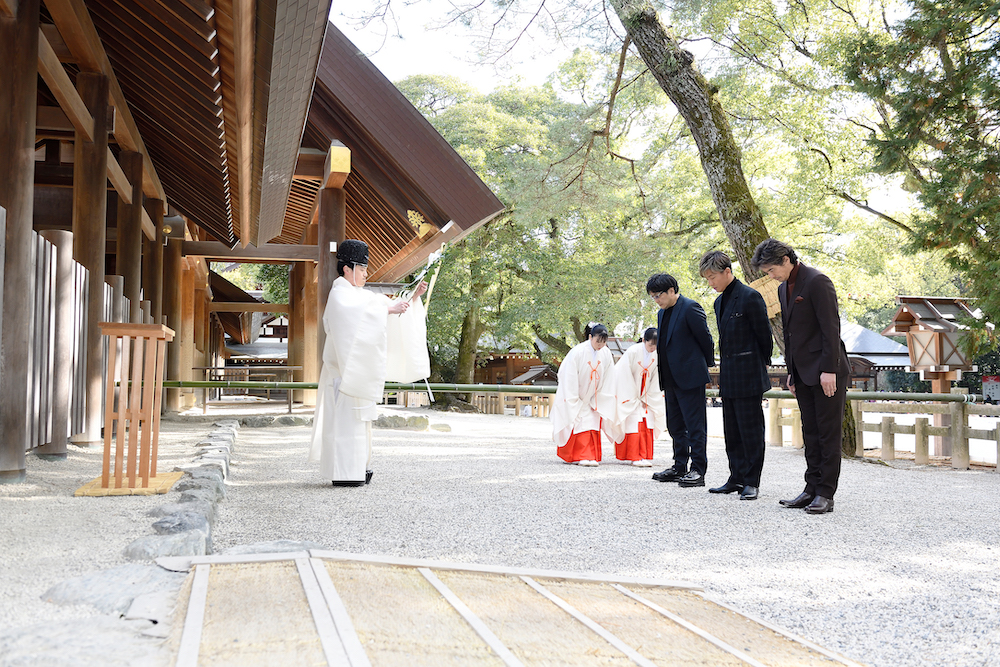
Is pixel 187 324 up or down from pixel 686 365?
up

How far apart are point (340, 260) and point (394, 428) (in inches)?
266

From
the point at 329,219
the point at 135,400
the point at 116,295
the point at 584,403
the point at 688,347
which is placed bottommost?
the point at 584,403

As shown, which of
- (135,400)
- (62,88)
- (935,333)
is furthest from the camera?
(935,333)

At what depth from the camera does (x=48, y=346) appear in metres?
4.61

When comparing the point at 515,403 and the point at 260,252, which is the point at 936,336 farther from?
the point at 515,403

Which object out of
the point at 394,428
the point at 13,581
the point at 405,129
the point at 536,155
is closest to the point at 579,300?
the point at 536,155

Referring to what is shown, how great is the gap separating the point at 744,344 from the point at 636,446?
256 centimetres

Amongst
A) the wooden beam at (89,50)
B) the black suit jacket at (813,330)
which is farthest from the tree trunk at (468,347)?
the black suit jacket at (813,330)

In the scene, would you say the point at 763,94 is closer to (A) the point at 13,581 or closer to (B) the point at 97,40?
(B) the point at 97,40

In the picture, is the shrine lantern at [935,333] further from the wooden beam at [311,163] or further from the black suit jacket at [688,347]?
the wooden beam at [311,163]

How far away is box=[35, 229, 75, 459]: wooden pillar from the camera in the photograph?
15.7 feet

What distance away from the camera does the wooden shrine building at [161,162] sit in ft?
12.9

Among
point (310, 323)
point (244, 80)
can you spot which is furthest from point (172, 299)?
point (244, 80)

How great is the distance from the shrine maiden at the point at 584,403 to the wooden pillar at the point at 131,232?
431 centimetres
